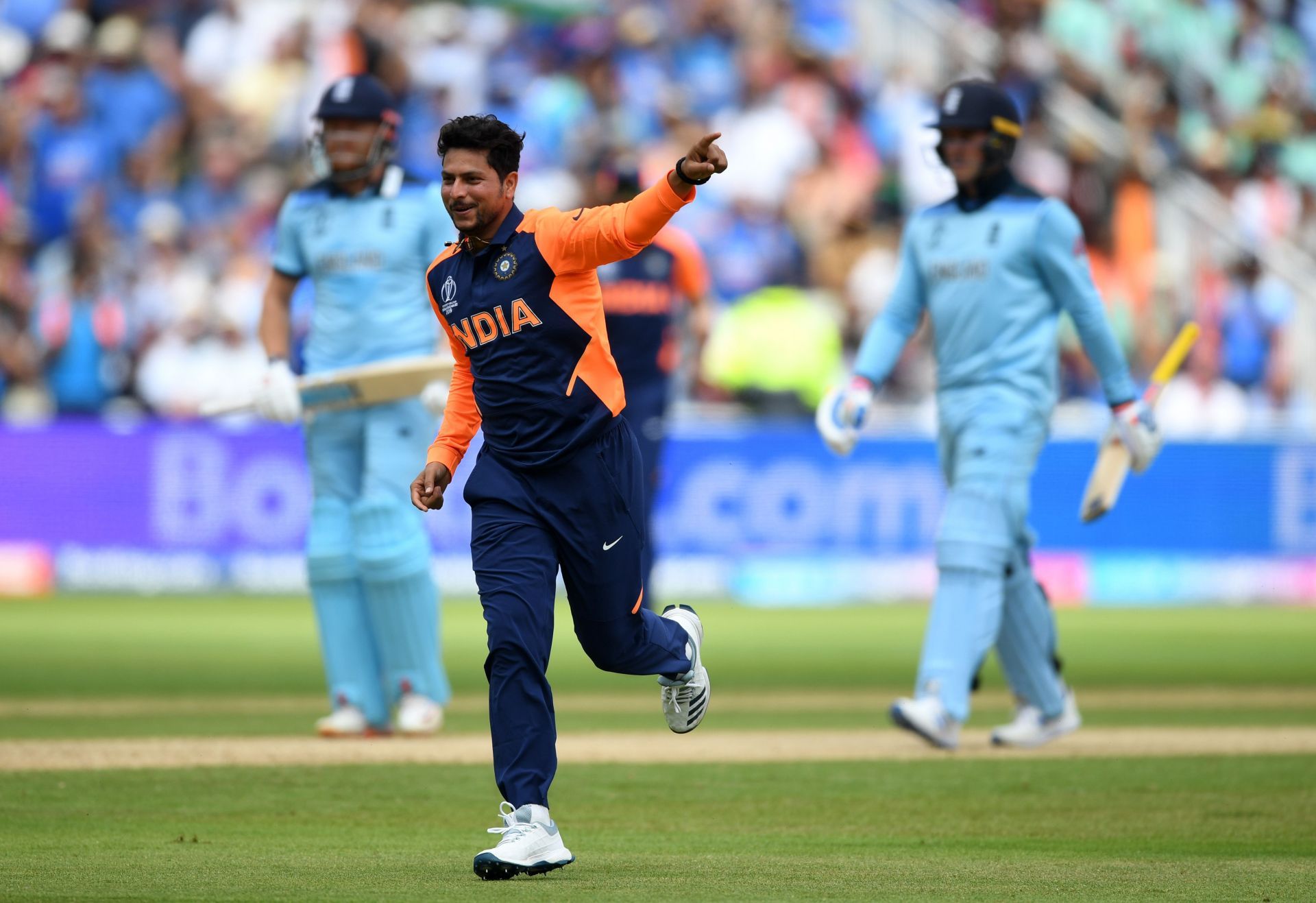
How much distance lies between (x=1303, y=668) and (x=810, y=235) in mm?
8524

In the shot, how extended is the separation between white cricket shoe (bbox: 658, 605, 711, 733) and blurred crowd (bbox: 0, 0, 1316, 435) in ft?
38.4

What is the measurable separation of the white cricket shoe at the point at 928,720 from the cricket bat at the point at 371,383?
235cm

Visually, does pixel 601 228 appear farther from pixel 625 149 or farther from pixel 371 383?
pixel 625 149

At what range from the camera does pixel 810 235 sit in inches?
813

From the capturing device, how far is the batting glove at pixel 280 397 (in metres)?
9.37

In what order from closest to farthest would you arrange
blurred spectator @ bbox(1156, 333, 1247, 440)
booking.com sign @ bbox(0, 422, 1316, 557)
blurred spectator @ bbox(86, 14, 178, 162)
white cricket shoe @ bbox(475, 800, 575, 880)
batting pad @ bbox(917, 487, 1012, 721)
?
white cricket shoe @ bbox(475, 800, 575, 880) < batting pad @ bbox(917, 487, 1012, 721) < booking.com sign @ bbox(0, 422, 1316, 557) < blurred spectator @ bbox(1156, 333, 1247, 440) < blurred spectator @ bbox(86, 14, 178, 162)

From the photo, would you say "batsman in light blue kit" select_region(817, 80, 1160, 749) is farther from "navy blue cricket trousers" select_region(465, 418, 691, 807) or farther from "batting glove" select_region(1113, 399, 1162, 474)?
"navy blue cricket trousers" select_region(465, 418, 691, 807)

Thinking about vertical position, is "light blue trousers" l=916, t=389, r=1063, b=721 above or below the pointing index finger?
below

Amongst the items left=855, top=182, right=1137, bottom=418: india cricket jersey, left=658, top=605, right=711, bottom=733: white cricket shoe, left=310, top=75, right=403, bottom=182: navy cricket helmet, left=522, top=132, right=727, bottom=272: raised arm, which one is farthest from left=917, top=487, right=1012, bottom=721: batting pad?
left=522, top=132, right=727, bottom=272: raised arm

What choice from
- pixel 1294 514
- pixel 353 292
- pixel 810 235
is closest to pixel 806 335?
pixel 810 235

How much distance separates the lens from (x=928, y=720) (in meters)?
8.55

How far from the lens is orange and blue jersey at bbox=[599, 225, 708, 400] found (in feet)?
38.2

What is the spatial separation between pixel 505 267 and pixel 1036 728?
4.10 m

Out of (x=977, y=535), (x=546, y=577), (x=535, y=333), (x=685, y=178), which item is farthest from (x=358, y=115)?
(x=685, y=178)
